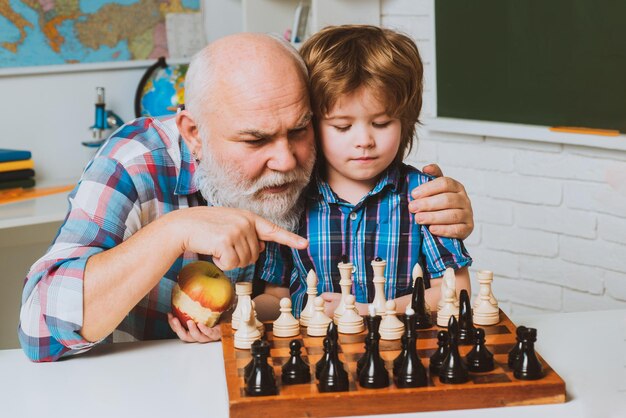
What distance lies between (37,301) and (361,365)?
0.65 m

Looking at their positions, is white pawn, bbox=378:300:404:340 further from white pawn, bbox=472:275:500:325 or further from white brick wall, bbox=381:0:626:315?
white brick wall, bbox=381:0:626:315

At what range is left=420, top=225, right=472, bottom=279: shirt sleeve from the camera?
185 centimetres

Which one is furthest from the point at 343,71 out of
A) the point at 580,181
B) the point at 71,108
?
the point at 71,108

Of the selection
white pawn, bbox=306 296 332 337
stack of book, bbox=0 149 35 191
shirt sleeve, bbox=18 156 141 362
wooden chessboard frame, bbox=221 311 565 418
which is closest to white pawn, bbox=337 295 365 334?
white pawn, bbox=306 296 332 337

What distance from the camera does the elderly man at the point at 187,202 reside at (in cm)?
162

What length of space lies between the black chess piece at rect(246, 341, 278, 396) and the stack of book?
8.41 ft

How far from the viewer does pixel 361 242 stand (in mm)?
1924

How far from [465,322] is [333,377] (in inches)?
12.8

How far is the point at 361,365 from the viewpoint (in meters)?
1.36

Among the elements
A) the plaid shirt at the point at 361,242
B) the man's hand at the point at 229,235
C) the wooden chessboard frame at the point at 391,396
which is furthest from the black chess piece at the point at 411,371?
the plaid shirt at the point at 361,242

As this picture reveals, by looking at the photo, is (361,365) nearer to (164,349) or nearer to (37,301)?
(164,349)

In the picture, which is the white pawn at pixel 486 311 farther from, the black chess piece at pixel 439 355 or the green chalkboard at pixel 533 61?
the green chalkboard at pixel 533 61

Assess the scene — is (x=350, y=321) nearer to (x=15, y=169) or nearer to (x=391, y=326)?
(x=391, y=326)

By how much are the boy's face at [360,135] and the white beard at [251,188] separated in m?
0.06
